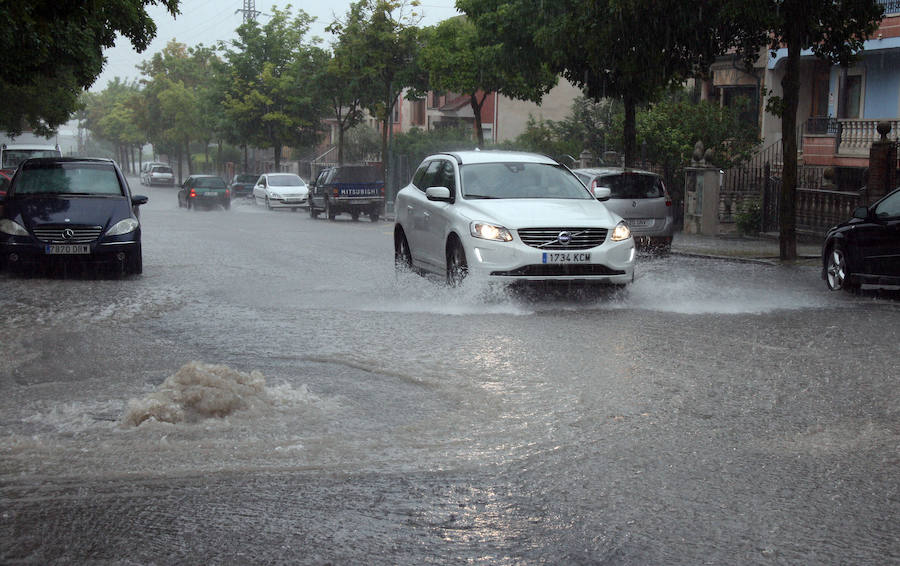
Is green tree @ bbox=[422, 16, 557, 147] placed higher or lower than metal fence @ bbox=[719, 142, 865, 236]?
higher

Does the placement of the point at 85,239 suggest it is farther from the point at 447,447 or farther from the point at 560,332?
the point at 447,447

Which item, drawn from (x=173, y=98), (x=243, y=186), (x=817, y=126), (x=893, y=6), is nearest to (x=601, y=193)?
(x=893, y=6)

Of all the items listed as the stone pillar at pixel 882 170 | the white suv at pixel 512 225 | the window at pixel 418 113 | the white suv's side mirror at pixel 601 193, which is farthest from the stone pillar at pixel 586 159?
the window at pixel 418 113

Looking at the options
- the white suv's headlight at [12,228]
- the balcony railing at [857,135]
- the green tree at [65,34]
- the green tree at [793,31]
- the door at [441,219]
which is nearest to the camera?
the green tree at [65,34]

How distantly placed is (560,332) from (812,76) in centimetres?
2985

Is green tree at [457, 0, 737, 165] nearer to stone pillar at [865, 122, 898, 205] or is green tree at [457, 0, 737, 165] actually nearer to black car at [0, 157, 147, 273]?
stone pillar at [865, 122, 898, 205]

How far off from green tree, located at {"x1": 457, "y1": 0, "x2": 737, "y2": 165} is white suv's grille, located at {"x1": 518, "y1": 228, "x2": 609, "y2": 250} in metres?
8.21

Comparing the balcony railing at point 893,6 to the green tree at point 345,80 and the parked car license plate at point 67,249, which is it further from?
the parked car license plate at point 67,249

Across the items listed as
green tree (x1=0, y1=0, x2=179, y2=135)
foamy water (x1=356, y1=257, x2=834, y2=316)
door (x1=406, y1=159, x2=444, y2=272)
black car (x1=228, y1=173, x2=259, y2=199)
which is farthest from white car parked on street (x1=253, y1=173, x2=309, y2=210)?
door (x1=406, y1=159, x2=444, y2=272)

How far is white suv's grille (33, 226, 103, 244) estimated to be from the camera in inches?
570

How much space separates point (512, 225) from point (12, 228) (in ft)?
23.0

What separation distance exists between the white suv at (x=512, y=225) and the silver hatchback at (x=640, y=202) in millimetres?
5811

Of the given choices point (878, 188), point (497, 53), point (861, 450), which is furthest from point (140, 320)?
point (497, 53)

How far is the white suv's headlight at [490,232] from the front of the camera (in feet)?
38.5
